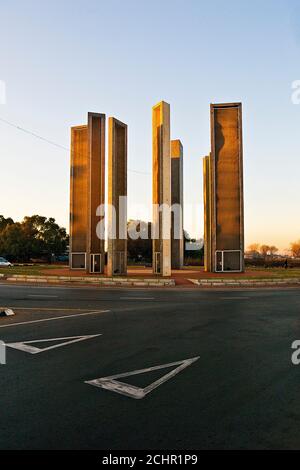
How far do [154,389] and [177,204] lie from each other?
33.4 m

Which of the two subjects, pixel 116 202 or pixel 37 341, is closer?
pixel 37 341

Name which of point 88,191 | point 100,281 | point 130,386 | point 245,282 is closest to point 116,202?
point 88,191

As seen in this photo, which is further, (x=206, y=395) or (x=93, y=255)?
(x=93, y=255)

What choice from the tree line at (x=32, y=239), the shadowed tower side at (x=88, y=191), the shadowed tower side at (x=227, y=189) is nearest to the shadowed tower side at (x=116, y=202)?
the shadowed tower side at (x=88, y=191)

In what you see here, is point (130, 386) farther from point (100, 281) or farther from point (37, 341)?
point (100, 281)

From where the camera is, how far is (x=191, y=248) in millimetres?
61219

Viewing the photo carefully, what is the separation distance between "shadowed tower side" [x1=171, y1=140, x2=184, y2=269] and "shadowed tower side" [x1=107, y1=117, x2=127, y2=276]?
10.0 m

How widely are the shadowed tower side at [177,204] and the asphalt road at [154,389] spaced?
27.8 meters

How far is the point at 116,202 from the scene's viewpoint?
1037 inches

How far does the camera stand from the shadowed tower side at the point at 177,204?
36.9 meters

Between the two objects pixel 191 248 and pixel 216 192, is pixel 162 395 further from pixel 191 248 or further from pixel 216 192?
pixel 191 248

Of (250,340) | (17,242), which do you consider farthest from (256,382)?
(17,242)

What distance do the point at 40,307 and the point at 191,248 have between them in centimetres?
5056

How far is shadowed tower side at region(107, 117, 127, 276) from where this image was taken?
84.8ft
